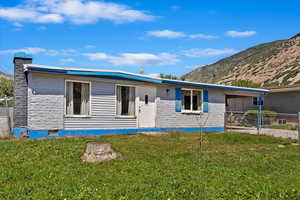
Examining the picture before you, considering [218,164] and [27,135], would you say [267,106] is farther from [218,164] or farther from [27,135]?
[27,135]

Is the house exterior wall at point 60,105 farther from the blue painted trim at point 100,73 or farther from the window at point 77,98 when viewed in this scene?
the blue painted trim at point 100,73

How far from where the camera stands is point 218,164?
6773mm

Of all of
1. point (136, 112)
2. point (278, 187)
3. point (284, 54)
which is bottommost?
point (278, 187)

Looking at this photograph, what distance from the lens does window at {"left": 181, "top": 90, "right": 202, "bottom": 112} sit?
47.6ft

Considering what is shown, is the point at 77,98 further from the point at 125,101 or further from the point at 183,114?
the point at 183,114

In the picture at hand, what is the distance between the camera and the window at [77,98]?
11109 millimetres

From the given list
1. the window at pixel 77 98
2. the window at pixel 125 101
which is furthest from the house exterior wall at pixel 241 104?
the window at pixel 77 98

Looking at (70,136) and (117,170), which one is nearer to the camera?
(117,170)

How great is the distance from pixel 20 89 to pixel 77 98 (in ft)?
8.41

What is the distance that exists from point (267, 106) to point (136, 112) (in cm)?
1379

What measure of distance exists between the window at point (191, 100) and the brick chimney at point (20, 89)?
7.81 metres

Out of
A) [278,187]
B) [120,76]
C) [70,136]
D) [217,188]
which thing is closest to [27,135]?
[70,136]

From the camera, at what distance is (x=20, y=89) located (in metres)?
11.5

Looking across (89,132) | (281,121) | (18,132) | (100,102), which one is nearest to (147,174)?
(89,132)
